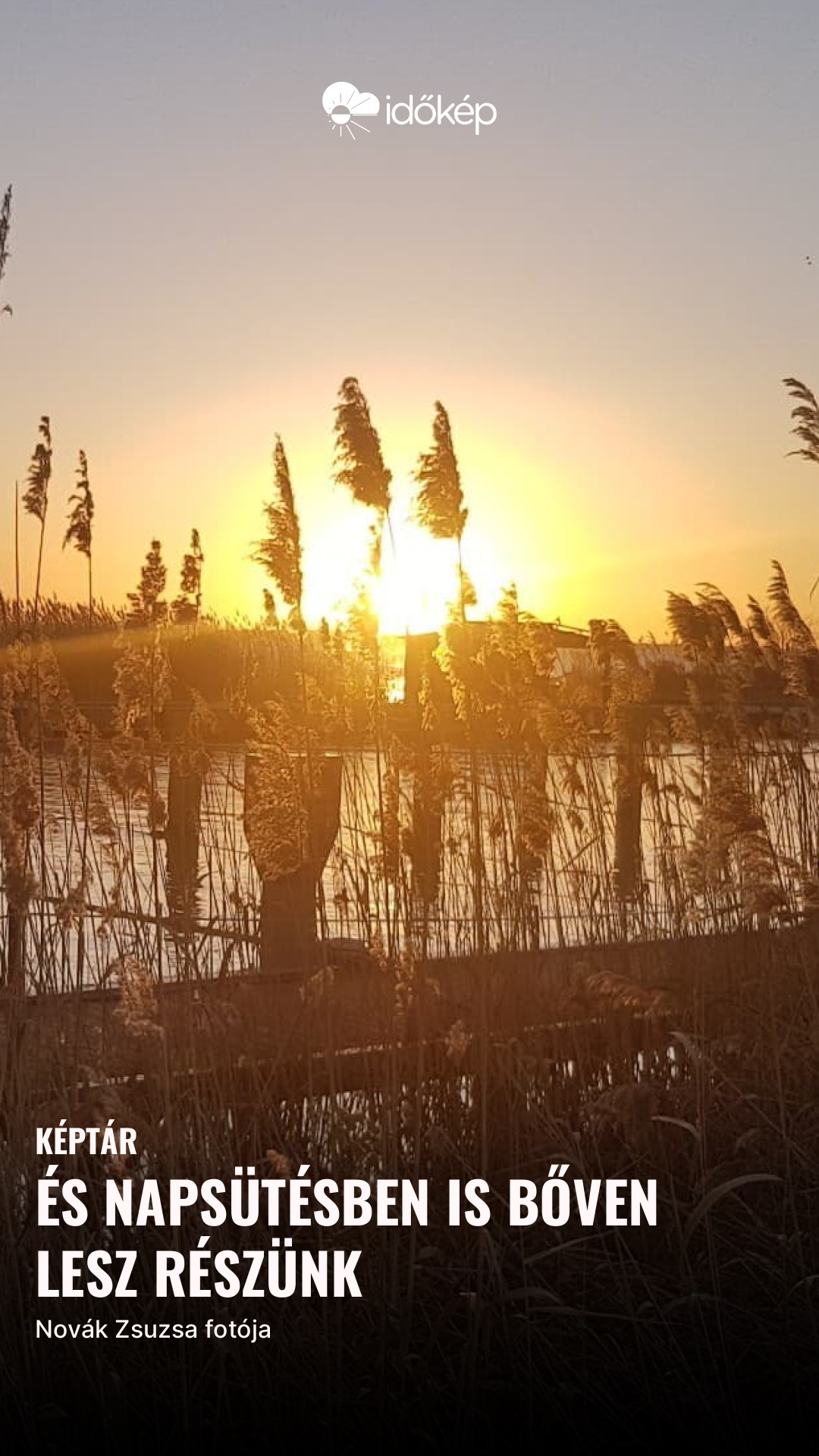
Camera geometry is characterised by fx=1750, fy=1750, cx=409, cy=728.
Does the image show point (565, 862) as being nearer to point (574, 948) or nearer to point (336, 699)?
point (574, 948)

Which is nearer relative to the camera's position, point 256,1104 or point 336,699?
point 256,1104

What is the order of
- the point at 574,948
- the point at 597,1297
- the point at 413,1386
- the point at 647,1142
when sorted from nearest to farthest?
the point at 413,1386, the point at 597,1297, the point at 647,1142, the point at 574,948

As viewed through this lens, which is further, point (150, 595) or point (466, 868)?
point (466, 868)

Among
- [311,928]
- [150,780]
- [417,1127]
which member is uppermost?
[150,780]

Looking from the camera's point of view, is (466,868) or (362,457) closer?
(362,457)

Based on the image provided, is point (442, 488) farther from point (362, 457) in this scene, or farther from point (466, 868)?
point (466, 868)

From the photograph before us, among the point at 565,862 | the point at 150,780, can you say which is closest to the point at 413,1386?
the point at 150,780

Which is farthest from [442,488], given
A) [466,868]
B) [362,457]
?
[466,868]

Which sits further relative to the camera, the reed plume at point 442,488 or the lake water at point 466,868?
the lake water at point 466,868

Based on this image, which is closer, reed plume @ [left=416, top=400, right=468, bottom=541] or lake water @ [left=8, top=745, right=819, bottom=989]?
reed plume @ [left=416, top=400, right=468, bottom=541]

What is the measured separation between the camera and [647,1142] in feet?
10.9

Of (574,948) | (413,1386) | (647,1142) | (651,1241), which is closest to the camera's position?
(413,1386)

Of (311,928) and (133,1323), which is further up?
(311,928)

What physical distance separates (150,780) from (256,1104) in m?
0.70
